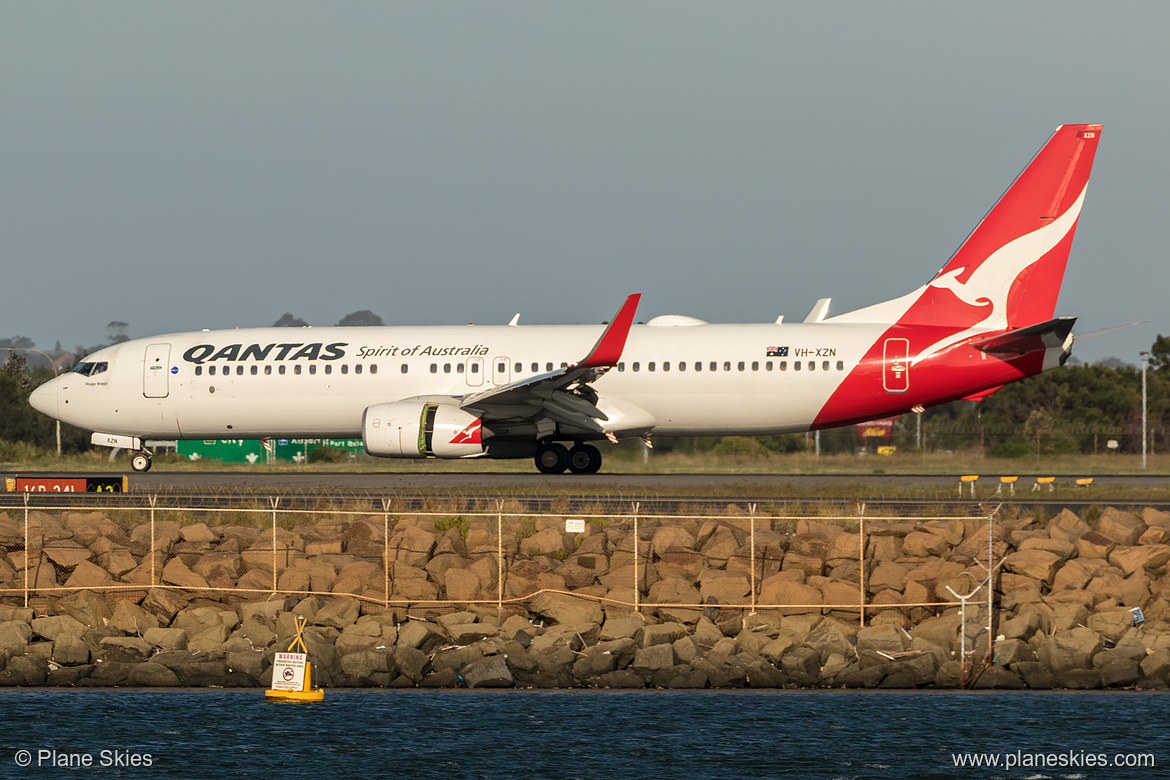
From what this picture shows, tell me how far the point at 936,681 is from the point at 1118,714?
223 cm

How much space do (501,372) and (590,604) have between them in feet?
45.4

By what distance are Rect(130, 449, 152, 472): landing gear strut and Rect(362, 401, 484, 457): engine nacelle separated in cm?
803

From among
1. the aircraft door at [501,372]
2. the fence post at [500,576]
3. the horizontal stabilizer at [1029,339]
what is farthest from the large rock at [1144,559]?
the aircraft door at [501,372]

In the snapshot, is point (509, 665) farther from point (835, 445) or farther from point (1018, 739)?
point (835, 445)

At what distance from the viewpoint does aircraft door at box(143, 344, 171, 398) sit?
110 ft

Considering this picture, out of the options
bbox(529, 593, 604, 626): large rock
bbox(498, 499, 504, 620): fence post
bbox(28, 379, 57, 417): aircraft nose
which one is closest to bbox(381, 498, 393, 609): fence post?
bbox(498, 499, 504, 620): fence post

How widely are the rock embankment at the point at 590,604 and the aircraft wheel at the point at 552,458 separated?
34.3ft

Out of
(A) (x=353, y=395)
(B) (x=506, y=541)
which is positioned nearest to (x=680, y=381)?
(A) (x=353, y=395)

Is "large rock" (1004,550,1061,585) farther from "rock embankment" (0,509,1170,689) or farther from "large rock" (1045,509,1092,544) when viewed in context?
"large rock" (1045,509,1092,544)

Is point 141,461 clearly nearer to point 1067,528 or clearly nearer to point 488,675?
point 488,675

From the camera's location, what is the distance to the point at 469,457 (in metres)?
30.4

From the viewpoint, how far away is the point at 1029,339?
29.3m

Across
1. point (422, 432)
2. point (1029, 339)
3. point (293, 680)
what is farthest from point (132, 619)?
point (1029, 339)

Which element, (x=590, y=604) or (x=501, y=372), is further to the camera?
(x=501, y=372)
